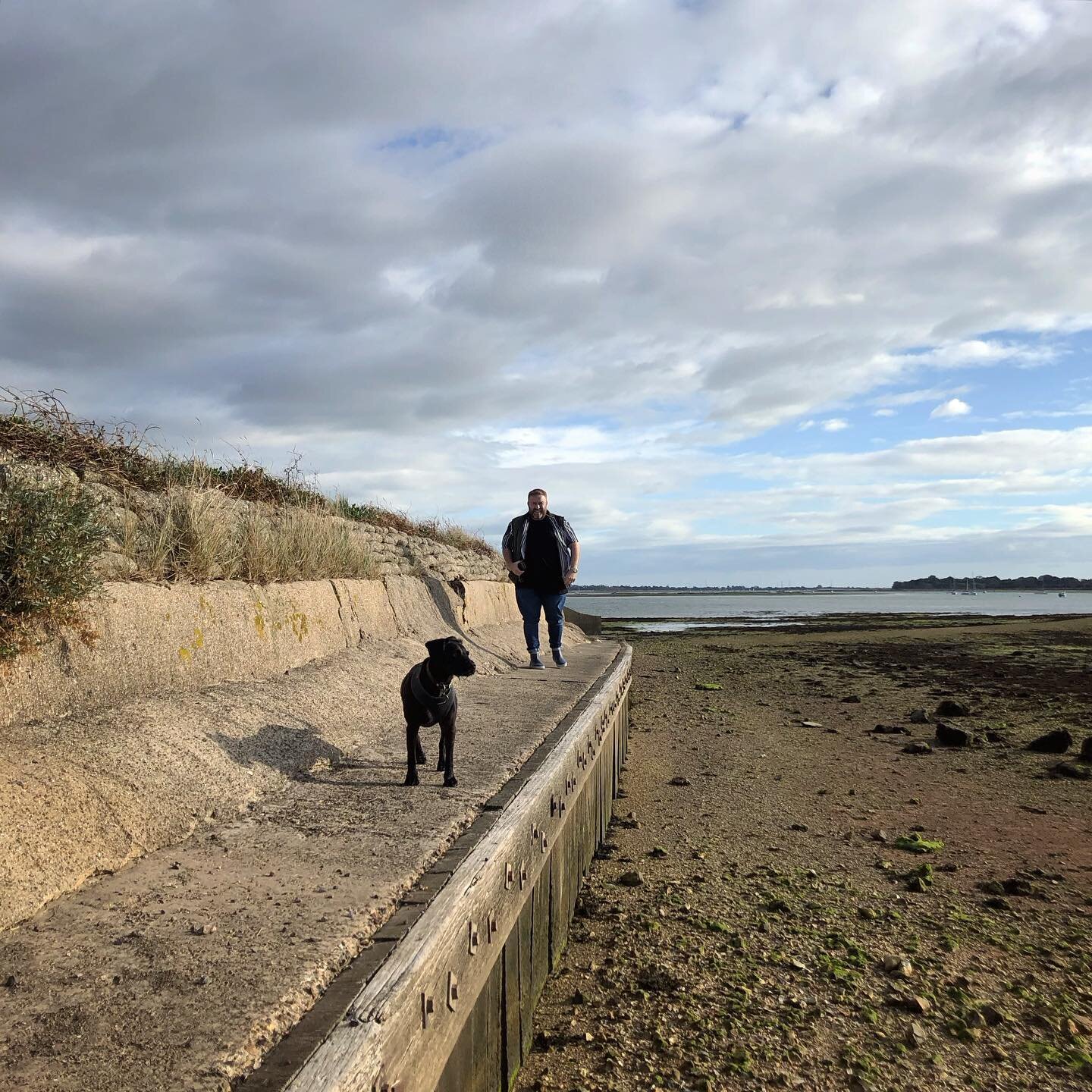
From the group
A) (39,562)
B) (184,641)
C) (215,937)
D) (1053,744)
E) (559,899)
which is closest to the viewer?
(215,937)

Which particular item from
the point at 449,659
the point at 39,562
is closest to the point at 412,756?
the point at 449,659

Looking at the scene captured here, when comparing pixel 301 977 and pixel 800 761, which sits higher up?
pixel 301 977

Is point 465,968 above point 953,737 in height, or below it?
above

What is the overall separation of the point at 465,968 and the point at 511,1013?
91cm

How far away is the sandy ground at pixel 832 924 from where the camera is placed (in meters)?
3.50

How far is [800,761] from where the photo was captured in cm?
923

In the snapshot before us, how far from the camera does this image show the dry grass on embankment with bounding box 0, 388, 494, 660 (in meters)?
3.83

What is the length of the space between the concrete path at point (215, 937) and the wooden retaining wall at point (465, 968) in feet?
0.36

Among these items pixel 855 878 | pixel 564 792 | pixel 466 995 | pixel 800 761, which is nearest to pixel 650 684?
pixel 800 761

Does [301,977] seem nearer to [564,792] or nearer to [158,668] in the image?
[564,792]

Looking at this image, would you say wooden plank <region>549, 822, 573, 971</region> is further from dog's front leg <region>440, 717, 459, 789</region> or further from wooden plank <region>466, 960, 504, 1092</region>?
wooden plank <region>466, 960, 504, 1092</region>

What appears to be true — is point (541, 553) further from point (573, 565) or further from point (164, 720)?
point (164, 720)

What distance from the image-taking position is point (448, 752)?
421 centimetres

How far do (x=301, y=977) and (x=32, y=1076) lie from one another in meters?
0.60
